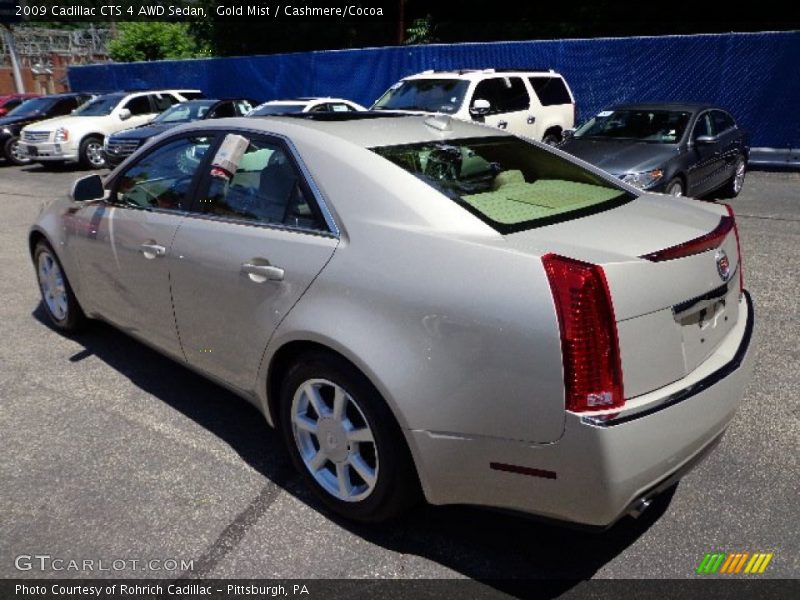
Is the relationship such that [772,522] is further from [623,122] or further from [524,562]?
[623,122]

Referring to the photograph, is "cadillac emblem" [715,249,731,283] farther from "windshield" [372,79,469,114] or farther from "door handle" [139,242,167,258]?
"windshield" [372,79,469,114]

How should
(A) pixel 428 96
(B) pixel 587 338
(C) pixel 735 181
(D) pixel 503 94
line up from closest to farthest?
(B) pixel 587 338
(C) pixel 735 181
(A) pixel 428 96
(D) pixel 503 94

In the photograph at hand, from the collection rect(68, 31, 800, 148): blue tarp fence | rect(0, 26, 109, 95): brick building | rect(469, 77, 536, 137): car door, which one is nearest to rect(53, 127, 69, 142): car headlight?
rect(68, 31, 800, 148): blue tarp fence

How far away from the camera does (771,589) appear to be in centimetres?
225

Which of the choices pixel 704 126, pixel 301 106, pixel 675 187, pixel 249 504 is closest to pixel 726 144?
pixel 704 126

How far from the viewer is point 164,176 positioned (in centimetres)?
353

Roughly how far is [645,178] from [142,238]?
18.4 ft

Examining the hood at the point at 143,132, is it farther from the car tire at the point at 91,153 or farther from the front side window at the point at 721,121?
the front side window at the point at 721,121

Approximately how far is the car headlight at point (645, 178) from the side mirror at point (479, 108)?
3328 millimetres

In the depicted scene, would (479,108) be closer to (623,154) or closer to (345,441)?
(623,154)

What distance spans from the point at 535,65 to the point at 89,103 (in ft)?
35.0

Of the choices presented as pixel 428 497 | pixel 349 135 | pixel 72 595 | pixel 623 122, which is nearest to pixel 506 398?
pixel 428 497

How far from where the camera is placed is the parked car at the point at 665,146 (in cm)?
729

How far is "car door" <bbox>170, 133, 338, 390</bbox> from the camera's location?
2582 mm
